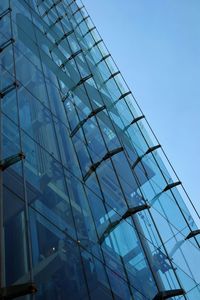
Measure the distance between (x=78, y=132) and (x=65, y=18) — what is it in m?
7.47

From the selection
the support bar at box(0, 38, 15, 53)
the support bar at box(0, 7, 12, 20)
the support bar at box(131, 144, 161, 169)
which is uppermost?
the support bar at box(0, 7, 12, 20)

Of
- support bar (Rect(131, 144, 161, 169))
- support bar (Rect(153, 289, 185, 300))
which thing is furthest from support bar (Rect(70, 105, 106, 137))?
support bar (Rect(153, 289, 185, 300))

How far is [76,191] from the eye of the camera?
7070mm

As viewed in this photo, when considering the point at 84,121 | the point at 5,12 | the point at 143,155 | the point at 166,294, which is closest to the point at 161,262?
the point at 166,294

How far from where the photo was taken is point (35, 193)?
6.02 metres

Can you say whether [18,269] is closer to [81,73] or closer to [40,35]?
[81,73]

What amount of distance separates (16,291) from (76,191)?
332 cm

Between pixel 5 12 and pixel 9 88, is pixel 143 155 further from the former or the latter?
pixel 5 12

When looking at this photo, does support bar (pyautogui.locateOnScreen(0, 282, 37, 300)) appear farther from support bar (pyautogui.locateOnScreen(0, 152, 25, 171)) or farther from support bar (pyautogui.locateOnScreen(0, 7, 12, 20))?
support bar (pyautogui.locateOnScreen(0, 7, 12, 20))

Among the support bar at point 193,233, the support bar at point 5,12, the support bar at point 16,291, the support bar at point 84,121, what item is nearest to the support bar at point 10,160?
the support bar at point 16,291

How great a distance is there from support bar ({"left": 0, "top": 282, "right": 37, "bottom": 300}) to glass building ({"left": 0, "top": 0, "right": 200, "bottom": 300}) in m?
0.01

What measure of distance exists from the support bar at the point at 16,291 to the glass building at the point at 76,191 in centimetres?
1

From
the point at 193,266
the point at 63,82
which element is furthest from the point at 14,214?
the point at 63,82

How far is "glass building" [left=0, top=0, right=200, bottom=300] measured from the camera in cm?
537
